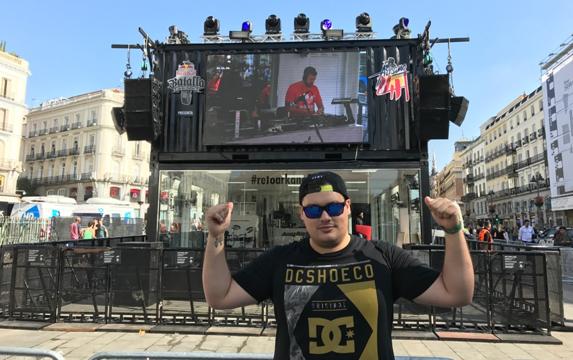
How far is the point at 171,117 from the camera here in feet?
33.4

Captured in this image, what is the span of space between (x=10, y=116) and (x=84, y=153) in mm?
13180

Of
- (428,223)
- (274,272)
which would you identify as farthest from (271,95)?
(274,272)

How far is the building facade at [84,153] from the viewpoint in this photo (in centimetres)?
5828

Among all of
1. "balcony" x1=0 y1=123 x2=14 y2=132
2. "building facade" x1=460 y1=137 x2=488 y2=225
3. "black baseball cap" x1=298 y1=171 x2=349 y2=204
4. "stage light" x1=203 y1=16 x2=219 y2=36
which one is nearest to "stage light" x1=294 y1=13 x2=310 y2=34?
"stage light" x1=203 y1=16 x2=219 y2=36

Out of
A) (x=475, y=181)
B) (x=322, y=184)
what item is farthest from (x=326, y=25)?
(x=475, y=181)

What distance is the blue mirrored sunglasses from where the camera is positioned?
2082 millimetres

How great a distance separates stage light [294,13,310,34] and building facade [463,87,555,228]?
4350cm

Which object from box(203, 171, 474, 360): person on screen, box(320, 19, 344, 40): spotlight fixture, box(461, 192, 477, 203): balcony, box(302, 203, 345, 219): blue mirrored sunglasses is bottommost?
box(203, 171, 474, 360): person on screen

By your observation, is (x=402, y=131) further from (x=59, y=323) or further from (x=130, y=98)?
(x=59, y=323)

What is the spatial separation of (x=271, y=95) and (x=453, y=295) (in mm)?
8487

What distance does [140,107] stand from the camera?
31.4ft

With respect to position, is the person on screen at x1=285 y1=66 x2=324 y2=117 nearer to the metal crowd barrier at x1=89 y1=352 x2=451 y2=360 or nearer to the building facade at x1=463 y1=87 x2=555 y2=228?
the metal crowd barrier at x1=89 y1=352 x2=451 y2=360

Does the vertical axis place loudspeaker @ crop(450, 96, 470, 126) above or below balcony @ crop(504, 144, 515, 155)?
below

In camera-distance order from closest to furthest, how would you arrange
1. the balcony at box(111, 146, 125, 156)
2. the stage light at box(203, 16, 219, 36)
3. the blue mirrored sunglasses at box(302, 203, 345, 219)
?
1. the blue mirrored sunglasses at box(302, 203, 345, 219)
2. the stage light at box(203, 16, 219, 36)
3. the balcony at box(111, 146, 125, 156)
